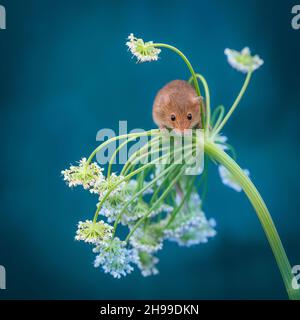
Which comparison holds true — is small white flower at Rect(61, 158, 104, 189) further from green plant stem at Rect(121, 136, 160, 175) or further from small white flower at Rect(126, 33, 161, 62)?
small white flower at Rect(126, 33, 161, 62)

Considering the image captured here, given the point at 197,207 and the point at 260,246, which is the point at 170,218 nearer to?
the point at 197,207

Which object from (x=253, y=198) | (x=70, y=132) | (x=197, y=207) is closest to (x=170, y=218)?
(x=197, y=207)

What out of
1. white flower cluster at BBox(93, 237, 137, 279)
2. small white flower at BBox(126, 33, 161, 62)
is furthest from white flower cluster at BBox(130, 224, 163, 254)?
small white flower at BBox(126, 33, 161, 62)

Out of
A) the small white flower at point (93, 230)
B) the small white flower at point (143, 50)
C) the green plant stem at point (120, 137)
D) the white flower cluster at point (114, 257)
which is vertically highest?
the small white flower at point (143, 50)

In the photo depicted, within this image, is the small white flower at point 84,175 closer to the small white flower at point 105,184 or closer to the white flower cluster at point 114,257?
the small white flower at point 105,184

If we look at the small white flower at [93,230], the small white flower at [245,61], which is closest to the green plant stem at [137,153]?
the small white flower at [93,230]

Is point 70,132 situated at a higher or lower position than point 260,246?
higher

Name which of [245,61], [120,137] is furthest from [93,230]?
[245,61]
